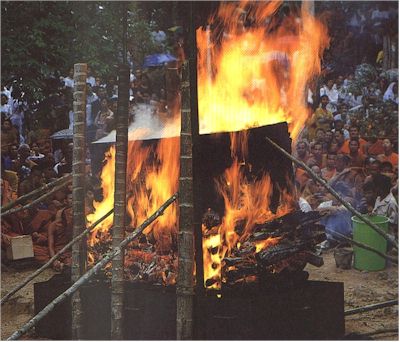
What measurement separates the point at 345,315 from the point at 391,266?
1.52 meters

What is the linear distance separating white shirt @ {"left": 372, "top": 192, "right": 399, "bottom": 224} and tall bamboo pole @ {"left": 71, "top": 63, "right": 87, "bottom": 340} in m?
3.77

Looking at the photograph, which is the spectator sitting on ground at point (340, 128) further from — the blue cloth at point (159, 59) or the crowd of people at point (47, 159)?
the crowd of people at point (47, 159)

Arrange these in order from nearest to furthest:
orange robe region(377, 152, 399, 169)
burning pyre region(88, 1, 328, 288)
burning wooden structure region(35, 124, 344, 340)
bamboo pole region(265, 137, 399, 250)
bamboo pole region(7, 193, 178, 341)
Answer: bamboo pole region(7, 193, 178, 341) < burning wooden structure region(35, 124, 344, 340) < bamboo pole region(265, 137, 399, 250) < burning pyre region(88, 1, 328, 288) < orange robe region(377, 152, 399, 169)

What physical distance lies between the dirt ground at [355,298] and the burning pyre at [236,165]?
800 millimetres

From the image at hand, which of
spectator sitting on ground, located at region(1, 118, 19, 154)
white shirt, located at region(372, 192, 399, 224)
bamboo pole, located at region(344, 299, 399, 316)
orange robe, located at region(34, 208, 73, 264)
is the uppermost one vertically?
spectator sitting on ground, located at region(1, 118, 19, 154)

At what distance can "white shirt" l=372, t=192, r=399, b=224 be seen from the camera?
7.16 m

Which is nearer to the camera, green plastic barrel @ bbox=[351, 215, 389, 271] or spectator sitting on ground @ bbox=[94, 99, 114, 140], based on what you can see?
spectator sitting on ground @ bbox=[94, 99, 114, 140]

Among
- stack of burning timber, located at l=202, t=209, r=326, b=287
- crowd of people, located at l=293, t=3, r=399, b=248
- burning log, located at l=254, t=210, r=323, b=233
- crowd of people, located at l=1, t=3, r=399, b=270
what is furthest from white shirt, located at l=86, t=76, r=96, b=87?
crowd of people, located at l=293, t=3, r=399, b=248

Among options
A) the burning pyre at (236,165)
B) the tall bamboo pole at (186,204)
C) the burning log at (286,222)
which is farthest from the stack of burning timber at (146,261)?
the burning log at (286,222)

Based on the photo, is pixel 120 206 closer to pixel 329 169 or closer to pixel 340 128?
pixel 329 169

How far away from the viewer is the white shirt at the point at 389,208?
7.16 meters

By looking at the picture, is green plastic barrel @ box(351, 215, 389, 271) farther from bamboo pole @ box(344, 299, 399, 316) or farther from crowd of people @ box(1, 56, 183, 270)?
crowd of people @ box(1, 56, 183, 270)

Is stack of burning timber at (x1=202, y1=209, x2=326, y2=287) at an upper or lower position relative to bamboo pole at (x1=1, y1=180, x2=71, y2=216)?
lower

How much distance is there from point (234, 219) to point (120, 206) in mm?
1144
